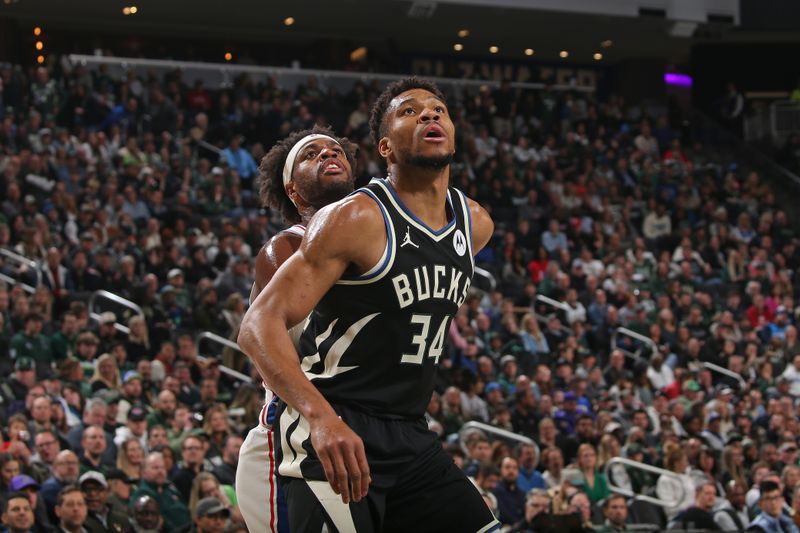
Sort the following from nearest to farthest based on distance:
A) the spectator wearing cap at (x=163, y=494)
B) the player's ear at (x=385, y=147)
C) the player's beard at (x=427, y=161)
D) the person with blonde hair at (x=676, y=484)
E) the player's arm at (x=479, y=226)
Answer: the player's beard at (x=427, y=161), the player's ear at (x=385, y=147), the player's arm at (x=479, y=226), the spectator wearing cap at (x=163, y=494), the person with blonde hair at (x=676, y=484)

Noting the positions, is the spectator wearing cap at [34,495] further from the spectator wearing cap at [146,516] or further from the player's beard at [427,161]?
the player's beard at [427,161]

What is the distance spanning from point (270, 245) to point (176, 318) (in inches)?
350

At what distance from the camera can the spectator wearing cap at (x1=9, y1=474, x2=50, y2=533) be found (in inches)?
333

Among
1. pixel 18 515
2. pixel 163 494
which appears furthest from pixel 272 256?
pixel 163 494

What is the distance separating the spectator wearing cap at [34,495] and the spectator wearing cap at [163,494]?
89 cm

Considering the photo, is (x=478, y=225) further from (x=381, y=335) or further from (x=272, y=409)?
(x=272, y=409)

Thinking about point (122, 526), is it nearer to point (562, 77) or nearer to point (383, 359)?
point (383, 359)

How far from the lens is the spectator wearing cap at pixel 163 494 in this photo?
30.8 feet

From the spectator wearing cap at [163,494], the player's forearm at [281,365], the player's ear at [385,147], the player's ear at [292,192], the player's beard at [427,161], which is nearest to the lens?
the player's forearm at [281,365]

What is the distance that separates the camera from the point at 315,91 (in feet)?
69.8

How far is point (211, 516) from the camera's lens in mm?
8516

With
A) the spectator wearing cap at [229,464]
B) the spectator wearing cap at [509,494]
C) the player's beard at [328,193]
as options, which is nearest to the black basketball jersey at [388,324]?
the player's beard at [328,193]

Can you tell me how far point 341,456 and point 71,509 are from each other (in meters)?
5.06

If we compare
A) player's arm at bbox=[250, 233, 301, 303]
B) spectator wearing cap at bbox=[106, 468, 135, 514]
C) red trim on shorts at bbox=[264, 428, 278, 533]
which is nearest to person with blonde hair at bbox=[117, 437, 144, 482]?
spectator wearing cap at bbox=[106, 468, 135, 514]
